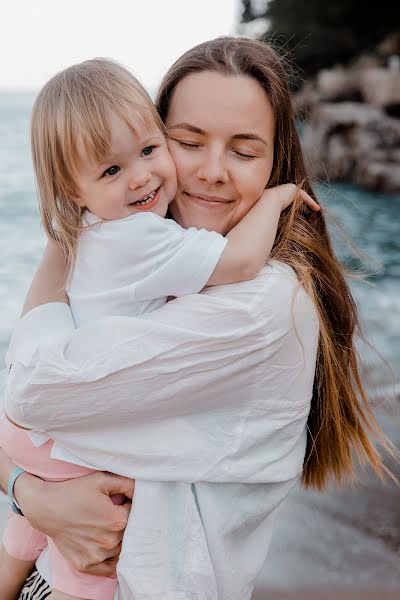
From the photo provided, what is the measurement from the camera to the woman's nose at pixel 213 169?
1.88 m

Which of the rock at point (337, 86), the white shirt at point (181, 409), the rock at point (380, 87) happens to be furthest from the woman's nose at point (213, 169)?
the rock at point (337, 86)

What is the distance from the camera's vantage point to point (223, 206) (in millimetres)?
1961

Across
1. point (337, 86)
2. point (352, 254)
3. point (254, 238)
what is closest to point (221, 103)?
point (254, 238)

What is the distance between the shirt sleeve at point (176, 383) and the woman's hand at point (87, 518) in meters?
0.05

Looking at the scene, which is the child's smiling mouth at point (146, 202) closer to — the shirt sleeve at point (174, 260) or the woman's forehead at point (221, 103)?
the shirt sleeve at point (174, 260)

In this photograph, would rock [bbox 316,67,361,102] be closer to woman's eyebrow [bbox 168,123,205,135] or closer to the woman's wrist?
woman's eyebrow [bbox 168,123,205,135]

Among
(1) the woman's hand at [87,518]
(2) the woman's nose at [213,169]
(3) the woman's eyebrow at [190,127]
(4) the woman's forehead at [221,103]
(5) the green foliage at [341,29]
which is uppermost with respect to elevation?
(4) the woman's forehead at [221,103]

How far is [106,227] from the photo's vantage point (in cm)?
186

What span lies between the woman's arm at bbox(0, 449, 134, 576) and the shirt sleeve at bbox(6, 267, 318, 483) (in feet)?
0.19

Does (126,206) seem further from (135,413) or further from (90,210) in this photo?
(135,413)

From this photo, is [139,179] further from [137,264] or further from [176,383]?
[176,383]

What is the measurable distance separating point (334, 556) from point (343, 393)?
1.10 m

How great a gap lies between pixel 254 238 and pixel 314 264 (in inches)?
9.2

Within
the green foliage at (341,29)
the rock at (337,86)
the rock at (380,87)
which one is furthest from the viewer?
the green foliage at (341,29)
